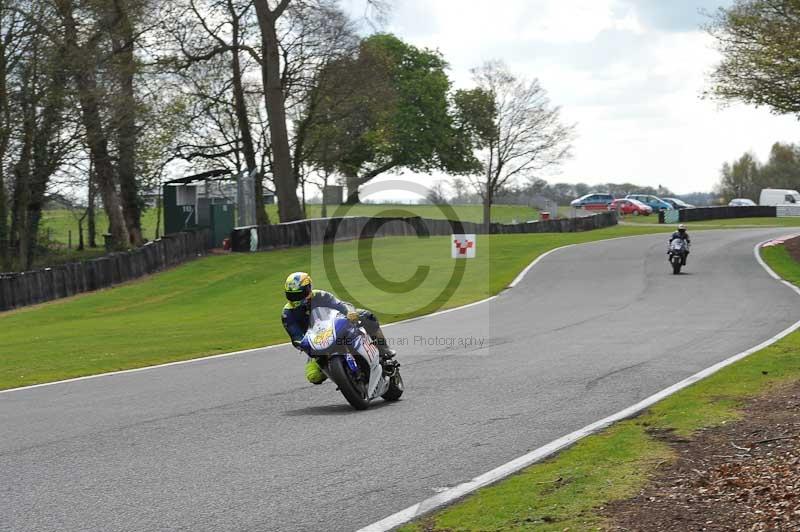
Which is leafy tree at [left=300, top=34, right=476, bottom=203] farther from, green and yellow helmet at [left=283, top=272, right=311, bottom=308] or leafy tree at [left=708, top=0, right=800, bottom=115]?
green and yellow helmet at [left=283, top=272, right=311, bottom=308]

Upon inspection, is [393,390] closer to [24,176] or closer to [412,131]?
[24,176]

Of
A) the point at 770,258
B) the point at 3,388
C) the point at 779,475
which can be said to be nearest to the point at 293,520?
the point at 779,475

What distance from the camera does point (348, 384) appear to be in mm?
11148

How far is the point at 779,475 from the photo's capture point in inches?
274

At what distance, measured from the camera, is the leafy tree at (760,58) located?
36.8m

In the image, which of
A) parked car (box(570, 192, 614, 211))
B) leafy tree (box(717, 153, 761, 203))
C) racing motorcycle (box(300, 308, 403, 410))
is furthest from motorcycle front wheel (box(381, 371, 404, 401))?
leafy tree (box(717, 153, 761, 203))

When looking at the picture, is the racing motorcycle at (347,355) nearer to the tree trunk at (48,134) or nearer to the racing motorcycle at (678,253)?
the racing motorcycle at (678,253)

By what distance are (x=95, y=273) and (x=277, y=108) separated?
16.6 meters

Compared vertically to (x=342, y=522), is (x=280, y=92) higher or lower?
higher

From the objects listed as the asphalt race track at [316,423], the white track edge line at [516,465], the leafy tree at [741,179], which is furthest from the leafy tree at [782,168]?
the white track edge line at [516,465]

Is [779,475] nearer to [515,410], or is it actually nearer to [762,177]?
[515,410]

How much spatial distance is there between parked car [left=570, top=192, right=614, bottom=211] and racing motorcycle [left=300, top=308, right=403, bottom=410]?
253 feet

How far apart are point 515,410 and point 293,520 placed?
180 inches

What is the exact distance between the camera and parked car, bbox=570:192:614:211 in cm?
8770
